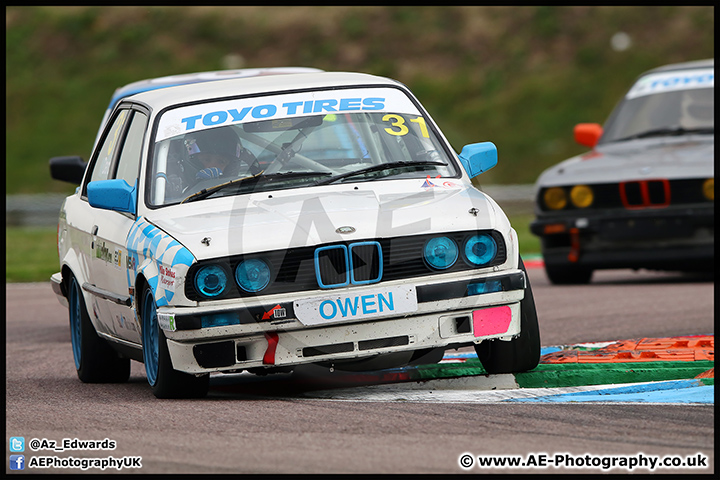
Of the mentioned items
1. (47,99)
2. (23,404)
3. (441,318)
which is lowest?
(23,404)

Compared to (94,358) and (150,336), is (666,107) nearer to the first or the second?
(94,358)

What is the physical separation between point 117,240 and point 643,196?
603 centimetres

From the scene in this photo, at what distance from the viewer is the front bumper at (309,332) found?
612 centimetres

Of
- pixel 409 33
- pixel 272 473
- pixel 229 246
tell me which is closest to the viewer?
pixel 272 473

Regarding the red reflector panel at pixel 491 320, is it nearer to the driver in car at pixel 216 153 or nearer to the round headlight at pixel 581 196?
the driver in car at pixel 216 153

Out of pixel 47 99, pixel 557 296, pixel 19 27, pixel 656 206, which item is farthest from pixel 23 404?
pixel 19 27

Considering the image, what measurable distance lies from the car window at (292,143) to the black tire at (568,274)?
5360 millimetres

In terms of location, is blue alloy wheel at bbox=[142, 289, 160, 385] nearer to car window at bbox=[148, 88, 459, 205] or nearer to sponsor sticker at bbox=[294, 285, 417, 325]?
car window at bbox=[148, 88, 459, 205]

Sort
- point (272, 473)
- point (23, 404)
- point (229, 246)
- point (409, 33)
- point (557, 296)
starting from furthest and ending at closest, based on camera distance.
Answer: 1. point (409, 33)
2. point (557, 296)
3. point (23, 404)
4. point (229, 246)
5. point (272, 473)

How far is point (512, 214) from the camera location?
2464cm

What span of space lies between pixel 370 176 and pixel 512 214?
58.9 feet

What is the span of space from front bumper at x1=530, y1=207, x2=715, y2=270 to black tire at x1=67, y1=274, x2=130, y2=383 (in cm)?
530

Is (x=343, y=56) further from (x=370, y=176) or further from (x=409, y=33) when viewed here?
(x=370, y=176)

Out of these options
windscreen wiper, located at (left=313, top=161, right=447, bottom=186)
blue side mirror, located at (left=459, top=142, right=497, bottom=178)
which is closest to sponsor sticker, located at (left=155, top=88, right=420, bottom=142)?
blue side mirror, located at (left=459, top=142, right=497, bottom=178)
